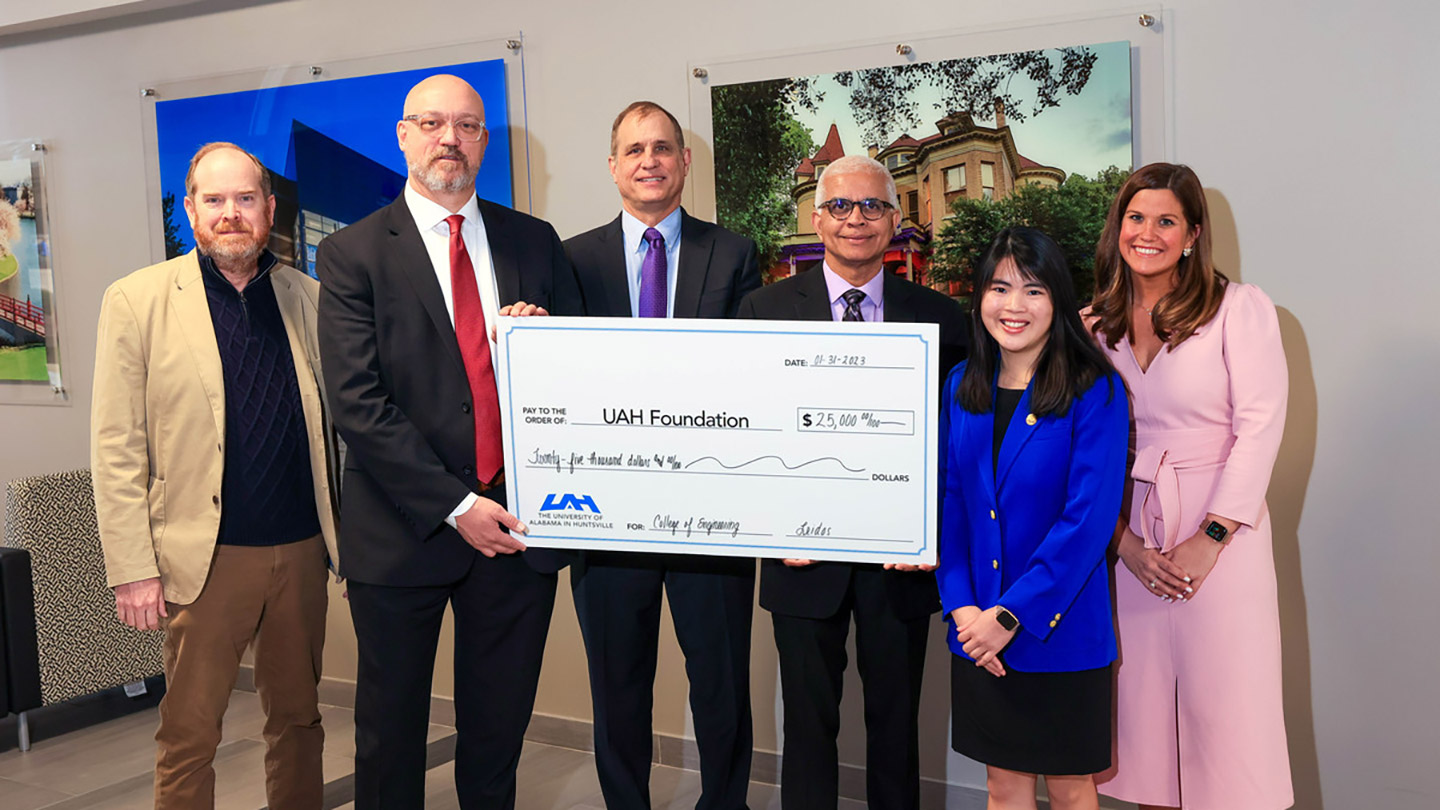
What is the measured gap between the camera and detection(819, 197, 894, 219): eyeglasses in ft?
8.39

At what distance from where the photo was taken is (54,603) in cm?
408

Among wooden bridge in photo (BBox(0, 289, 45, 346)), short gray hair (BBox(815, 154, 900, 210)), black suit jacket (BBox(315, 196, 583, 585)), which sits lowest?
black suit jacket (BBox(315, 196, 583, 585))

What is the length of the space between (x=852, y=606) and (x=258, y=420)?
152 cm

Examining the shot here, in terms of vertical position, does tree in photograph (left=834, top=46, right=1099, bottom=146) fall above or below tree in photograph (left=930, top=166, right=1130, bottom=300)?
above

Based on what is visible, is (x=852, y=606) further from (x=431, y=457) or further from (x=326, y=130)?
(x=326, y=130)

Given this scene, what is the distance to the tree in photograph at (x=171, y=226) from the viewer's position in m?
4.50

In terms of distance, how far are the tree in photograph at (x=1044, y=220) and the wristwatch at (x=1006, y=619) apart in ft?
4.00

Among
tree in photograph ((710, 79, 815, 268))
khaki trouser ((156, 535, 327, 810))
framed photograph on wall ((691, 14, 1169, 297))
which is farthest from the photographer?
tree in photograph ((710, 79, 815, 268))

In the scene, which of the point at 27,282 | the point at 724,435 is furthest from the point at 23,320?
the point at 724,435

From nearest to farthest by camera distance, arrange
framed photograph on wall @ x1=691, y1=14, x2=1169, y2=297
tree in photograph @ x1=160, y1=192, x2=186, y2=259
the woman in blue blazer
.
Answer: the woman in blue blazer → framed photograph on wall @ x1=691, y1=14, x2=1169, y2=297 → tree in photograph @ x1=160, y1=192, x2=186, y2=259

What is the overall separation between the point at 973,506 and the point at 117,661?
3.66 meters

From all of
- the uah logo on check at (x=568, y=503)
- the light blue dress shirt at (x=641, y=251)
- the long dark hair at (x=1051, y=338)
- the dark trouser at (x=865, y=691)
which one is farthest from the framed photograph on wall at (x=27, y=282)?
the long dark hair at (x=1051, y=338)

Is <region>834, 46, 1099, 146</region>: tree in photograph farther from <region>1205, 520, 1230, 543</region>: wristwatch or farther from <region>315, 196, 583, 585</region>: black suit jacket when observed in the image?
<region>315, 196, 583, 585</region>: black suit jacket

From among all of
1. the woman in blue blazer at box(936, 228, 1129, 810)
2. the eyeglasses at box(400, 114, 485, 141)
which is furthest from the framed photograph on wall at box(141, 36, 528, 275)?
the woman in blue blazer at box(936, 228, 1129, 810)
